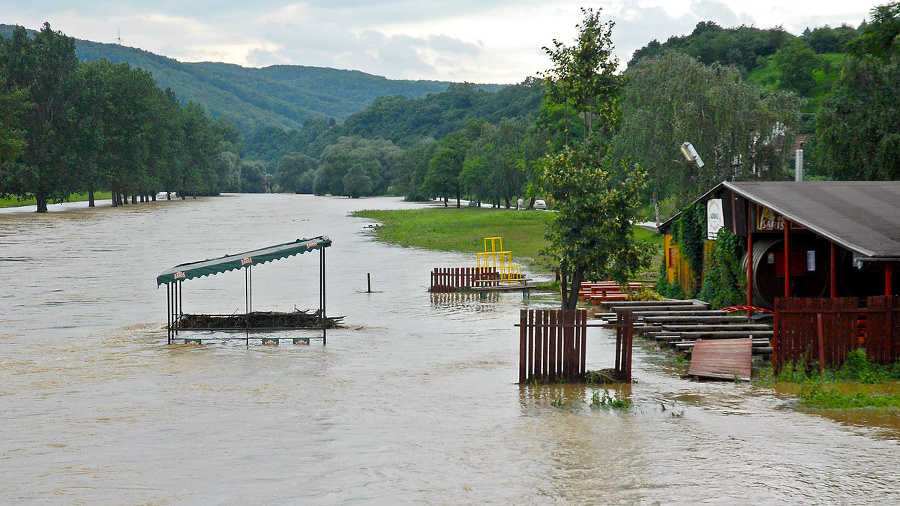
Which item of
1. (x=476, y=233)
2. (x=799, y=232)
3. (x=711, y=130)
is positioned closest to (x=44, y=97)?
(x=476, y=233)

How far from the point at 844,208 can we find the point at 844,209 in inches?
4.2

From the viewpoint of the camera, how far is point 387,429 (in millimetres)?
13367

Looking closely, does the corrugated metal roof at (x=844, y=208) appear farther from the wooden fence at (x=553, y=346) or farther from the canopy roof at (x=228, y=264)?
the canopy roof at (x=228, y=264)

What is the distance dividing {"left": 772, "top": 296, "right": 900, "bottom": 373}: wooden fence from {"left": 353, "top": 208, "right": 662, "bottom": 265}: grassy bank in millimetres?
28580

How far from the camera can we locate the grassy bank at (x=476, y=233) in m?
54.8

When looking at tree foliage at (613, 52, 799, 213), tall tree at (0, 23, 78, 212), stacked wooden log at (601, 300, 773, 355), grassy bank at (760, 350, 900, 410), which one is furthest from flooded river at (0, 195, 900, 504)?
tall tree at (0, 23, 78, 212)

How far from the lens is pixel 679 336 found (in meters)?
20.2

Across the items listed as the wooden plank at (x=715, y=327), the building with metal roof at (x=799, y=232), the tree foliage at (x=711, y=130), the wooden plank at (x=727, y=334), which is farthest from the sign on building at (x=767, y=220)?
the tree foliage at (x=711, y=130)

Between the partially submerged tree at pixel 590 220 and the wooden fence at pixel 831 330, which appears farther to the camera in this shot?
the partially submerged tree at pixel 590 220

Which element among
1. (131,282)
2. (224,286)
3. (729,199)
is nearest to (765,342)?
(729,199)

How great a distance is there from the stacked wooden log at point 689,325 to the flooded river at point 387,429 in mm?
725

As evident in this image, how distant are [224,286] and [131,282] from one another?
501 centimetres

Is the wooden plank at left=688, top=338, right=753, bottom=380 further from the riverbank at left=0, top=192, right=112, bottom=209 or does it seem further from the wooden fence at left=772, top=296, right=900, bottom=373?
the riverbank at left=0, top=192, right=112, bottom=209

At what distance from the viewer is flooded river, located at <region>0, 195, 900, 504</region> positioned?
10.4 meters
